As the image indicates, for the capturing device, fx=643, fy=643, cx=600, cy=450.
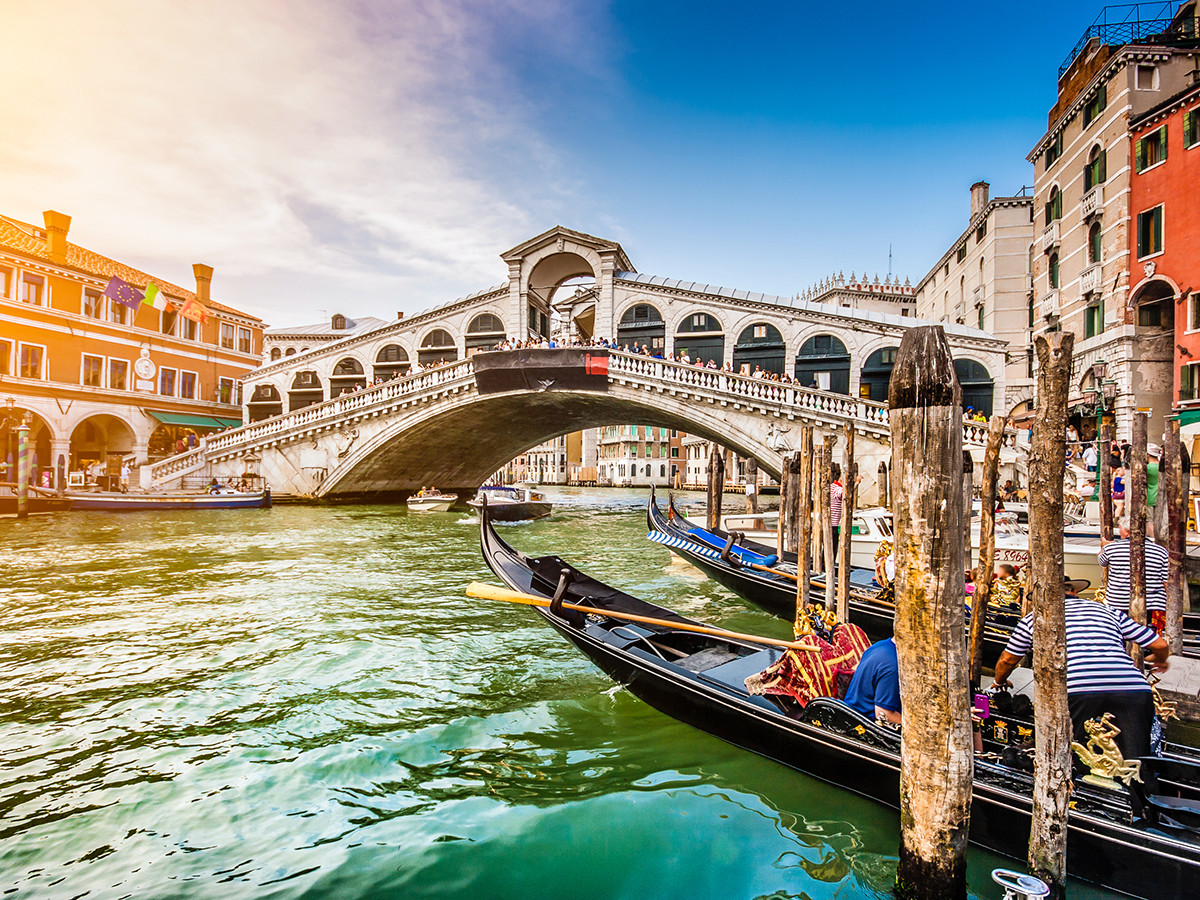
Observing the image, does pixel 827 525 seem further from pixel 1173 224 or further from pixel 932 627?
pixel 1173 224

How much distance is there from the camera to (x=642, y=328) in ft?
61.2

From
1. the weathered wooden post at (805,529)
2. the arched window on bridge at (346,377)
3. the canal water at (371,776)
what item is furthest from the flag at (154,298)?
the weathered wooden post at (805,529)

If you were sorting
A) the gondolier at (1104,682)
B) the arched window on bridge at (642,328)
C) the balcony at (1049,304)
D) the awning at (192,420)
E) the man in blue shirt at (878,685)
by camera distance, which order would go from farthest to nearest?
the awning at (192,420) < the arched window on bridge at (642,328) < the balcony at (1049,304) < the man in blue shirt at (878,685) < the gondolier at (1104,682)

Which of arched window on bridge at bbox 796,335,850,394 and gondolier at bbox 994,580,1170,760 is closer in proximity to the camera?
gondolier at bbox 994,580,1170,760

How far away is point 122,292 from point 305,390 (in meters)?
5.70

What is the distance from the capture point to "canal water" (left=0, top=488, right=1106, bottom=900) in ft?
8.06

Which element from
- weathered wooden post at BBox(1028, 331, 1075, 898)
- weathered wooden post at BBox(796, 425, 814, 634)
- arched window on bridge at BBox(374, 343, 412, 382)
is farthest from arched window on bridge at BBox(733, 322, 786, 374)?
weathered wooden post at BBox(1028, 331, 1075, 898)

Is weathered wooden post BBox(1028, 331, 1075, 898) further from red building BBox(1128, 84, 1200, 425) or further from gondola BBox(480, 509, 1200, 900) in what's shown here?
red building BBox(1128, 84, 1200, 425)

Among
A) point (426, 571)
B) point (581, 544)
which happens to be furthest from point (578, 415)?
point (426, 571)

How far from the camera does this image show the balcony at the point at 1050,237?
14.5 metres

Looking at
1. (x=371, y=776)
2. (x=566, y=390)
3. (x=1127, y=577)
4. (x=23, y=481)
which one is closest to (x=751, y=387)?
(x=566, y=390)

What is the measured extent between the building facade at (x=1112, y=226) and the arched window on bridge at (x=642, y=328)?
941 centimetres

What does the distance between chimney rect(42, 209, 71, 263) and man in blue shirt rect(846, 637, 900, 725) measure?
23.0 meters

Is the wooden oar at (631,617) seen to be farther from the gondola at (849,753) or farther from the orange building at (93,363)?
the orange building at (93,363)
